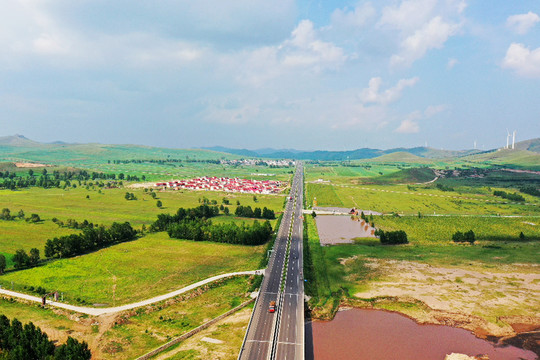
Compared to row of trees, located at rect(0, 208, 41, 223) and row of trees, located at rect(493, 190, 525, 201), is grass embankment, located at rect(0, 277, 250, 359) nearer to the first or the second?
row of trees, located at rect(0, 208, 41, 223)

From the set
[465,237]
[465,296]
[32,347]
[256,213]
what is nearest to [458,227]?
Answer: [465,237]

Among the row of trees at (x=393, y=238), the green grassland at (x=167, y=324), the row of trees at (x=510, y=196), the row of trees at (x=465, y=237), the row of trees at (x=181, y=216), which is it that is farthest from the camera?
the row of trees at (x=510, y=196)

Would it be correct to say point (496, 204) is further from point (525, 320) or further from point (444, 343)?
point (444, 343)

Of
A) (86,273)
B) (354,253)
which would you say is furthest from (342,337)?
(86,273)

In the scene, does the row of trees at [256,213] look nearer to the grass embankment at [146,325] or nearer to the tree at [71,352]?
the grass embankment at [146,325]

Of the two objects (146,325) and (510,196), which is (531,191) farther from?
(146,325)

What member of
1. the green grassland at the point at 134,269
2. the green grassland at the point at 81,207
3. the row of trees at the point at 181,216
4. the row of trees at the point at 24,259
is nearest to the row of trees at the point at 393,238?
the green grassland at the point at 134,269
